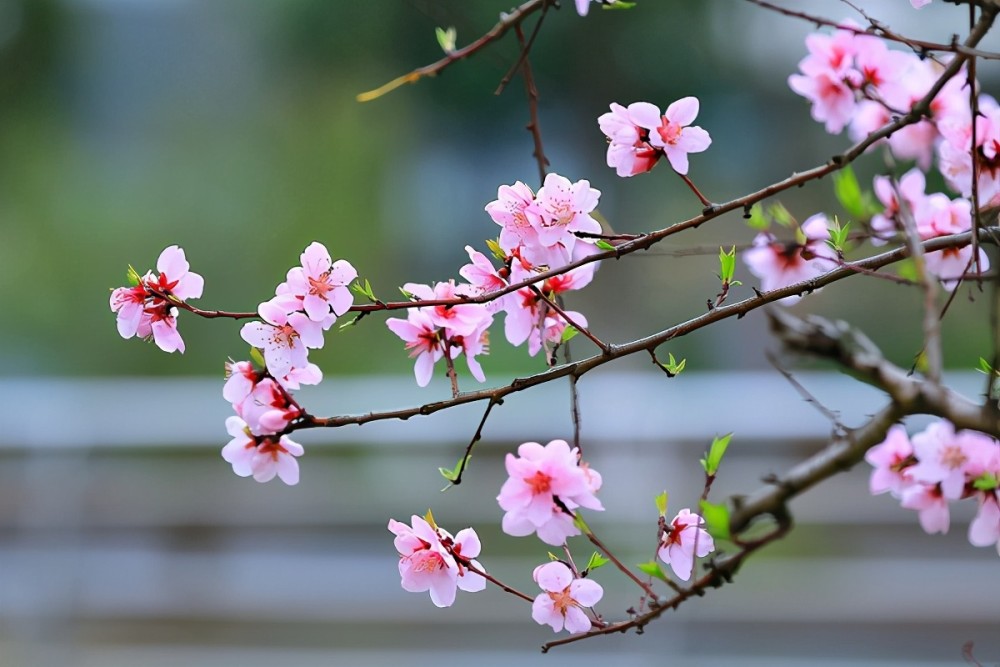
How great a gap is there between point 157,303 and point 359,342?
112 inches

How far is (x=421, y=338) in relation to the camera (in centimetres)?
52

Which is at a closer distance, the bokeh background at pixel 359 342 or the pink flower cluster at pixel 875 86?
the pink flower cluster at pixel 875 86

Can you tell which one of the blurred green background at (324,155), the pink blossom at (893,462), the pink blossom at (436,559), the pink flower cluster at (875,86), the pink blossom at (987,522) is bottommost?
the pink blossom at (436,559)

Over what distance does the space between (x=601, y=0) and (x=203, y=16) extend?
3.29 meters

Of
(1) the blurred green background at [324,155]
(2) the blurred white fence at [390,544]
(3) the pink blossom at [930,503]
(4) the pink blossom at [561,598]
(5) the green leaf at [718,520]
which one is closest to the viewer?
(5) the green leaf at [718,520]

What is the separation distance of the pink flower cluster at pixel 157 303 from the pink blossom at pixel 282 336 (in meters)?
0.04

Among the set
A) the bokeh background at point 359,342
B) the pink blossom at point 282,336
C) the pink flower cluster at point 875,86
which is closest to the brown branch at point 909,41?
the pink flower cluster at point 875,86

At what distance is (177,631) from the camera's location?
2.41 meters

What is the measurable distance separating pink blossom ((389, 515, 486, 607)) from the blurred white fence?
177cm

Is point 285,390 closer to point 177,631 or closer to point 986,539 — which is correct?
point 986,539

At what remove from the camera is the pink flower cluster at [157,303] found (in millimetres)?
476

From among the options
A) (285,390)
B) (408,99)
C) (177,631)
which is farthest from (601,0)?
(408,99)

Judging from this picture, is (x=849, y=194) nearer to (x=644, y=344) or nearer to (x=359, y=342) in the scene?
(x=644, y=344)

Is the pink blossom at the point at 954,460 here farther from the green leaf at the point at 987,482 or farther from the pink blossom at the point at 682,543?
the pink blossom at the point at 682,543
